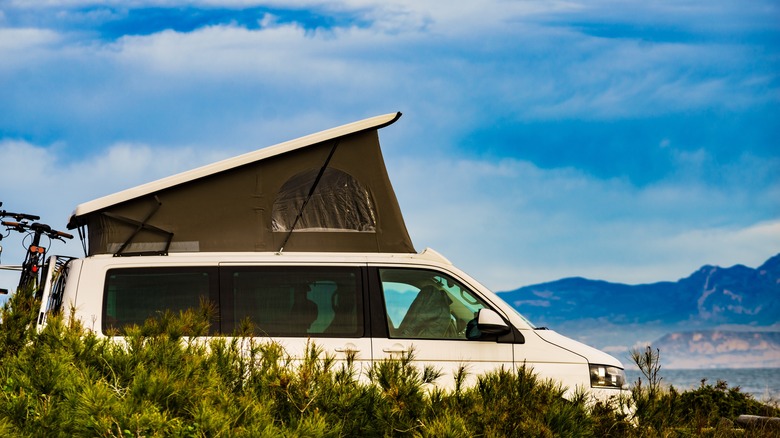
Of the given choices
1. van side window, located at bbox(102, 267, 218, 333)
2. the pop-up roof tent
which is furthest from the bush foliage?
the pop-up roof tent

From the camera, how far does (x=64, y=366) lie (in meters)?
5.00

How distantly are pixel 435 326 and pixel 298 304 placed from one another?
52.8 inches

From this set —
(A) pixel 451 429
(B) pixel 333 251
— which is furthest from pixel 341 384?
(B) pixel 333 251

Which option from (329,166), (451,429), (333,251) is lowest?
(451,429)

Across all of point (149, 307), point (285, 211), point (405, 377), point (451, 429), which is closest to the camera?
point (451, 429)

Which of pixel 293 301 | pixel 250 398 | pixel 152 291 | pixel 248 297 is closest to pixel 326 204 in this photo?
pixel 293 301

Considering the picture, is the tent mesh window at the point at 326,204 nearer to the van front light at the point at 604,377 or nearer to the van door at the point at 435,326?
the van door at the point at 435,326

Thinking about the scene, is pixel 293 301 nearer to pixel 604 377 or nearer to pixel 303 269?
pixel 303 269

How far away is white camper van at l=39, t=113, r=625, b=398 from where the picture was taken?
327 inches

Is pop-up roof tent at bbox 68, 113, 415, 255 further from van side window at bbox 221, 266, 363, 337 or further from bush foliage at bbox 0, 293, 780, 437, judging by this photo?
bush foliage at bbox 0, 293, 780, 437

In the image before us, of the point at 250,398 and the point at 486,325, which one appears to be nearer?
the point at 250,398

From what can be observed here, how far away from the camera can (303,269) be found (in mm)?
8516

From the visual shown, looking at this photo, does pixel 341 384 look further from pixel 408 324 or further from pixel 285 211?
pixel 285 211

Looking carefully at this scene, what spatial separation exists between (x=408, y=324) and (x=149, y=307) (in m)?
2.47
